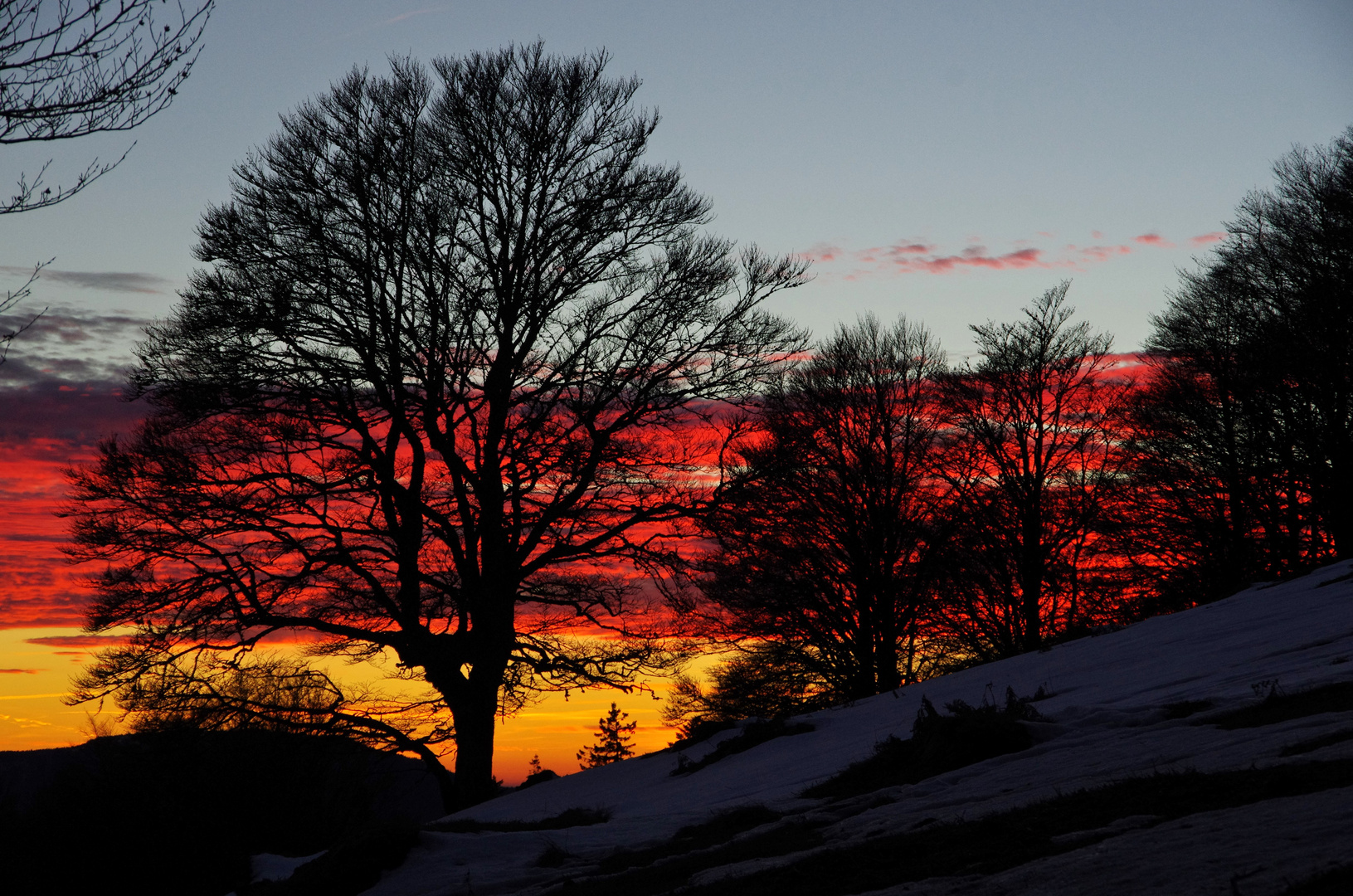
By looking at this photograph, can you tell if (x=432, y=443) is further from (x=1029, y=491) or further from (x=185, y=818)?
(x=1029, y=491)

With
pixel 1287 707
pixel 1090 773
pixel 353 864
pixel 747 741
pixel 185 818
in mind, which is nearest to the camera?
pixel 1090 773

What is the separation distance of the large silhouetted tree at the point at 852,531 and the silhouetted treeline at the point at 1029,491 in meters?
0.05

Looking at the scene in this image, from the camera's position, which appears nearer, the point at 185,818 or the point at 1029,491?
the point at 185,818

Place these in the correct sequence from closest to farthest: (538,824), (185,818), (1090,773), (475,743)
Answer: (1090,773)
(538,824)
(475,743)
(185,818)

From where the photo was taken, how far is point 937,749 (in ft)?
20.1

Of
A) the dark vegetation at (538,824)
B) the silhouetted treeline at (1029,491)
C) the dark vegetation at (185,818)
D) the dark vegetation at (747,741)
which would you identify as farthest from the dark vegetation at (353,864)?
the silhouetted treeline at (1029,491)

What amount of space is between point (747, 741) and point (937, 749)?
4268 millimetres

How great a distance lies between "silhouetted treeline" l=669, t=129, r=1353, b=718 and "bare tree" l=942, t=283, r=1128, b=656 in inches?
2.1

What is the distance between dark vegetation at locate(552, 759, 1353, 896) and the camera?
3459mm

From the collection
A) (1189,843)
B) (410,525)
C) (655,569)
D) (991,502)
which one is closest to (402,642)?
(410,525)

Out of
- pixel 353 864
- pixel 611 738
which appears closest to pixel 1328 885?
pixel 353 864

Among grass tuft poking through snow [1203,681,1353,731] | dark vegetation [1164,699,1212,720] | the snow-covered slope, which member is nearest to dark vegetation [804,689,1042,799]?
the snow-covered slope

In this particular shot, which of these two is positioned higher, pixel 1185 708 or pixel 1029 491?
pixel 1029 491

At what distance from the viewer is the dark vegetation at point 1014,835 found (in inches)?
136
